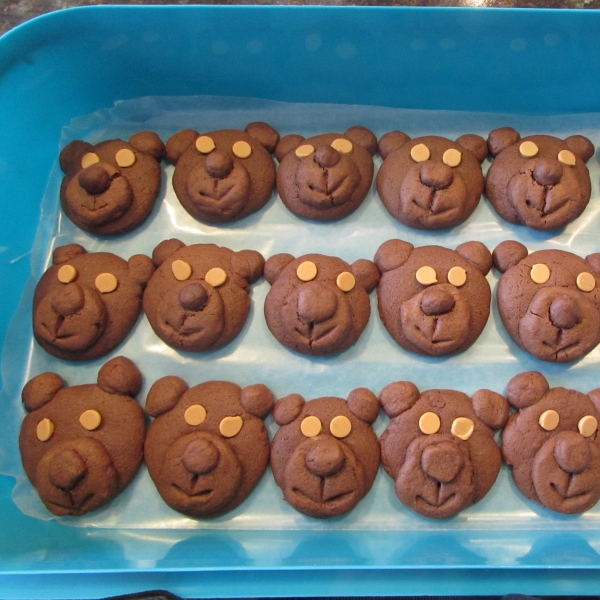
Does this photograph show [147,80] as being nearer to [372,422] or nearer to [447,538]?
[372,422]

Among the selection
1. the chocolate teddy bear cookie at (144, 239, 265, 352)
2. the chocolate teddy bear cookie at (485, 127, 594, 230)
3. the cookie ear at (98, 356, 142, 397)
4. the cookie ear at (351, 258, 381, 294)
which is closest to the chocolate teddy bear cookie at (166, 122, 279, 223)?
the chocolate teddy bear cookie at (144, 239, 265, 352)

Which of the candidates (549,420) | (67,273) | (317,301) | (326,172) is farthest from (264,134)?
(549,420)

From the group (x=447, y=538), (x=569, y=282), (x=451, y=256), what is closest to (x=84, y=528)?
(x=447, y=538)

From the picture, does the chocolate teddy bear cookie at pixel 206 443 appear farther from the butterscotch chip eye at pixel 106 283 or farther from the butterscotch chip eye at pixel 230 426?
the butterscotch chip eye at pixel 106 283

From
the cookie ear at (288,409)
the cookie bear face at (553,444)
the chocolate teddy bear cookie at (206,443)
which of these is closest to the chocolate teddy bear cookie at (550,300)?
the cookie bear face at (553,444)

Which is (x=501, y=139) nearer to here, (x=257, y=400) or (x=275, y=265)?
(x=275, y=265)
